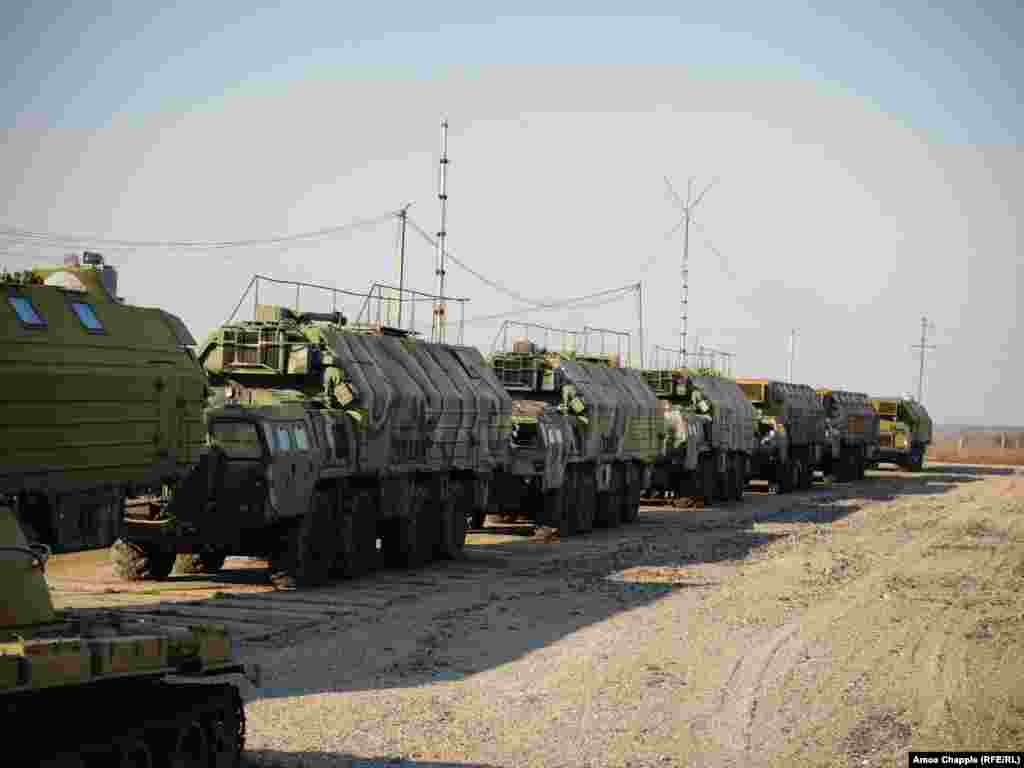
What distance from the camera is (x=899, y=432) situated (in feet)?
226

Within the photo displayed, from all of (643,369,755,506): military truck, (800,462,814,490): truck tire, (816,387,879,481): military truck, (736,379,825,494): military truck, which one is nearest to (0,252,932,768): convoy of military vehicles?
(643,369,755,506): military truck

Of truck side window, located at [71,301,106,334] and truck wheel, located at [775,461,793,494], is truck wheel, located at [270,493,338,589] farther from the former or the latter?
truck wheel, located at [775,461,793,494]

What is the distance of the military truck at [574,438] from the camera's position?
94.4 feet

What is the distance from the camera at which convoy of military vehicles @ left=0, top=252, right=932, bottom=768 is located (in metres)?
8.52

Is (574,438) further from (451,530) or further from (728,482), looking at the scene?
(728,482)

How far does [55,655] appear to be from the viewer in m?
7.58

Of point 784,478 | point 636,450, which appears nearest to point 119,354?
point 636,450

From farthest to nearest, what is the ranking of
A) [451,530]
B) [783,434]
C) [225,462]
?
[783,434] → [451,530] → [225,462]

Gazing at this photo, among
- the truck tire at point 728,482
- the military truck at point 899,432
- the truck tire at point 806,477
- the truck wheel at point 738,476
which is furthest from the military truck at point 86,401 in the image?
Answer: the military truck at point 899,432

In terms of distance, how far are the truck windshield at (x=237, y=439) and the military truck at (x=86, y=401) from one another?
3.50m

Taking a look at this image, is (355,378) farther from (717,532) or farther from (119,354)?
(717,532)

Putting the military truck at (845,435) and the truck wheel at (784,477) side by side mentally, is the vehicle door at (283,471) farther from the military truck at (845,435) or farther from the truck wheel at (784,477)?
the military truck at (845,435)

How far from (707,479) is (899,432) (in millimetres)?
Answer: 29769

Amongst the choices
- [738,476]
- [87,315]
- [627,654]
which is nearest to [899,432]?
[738,476]
